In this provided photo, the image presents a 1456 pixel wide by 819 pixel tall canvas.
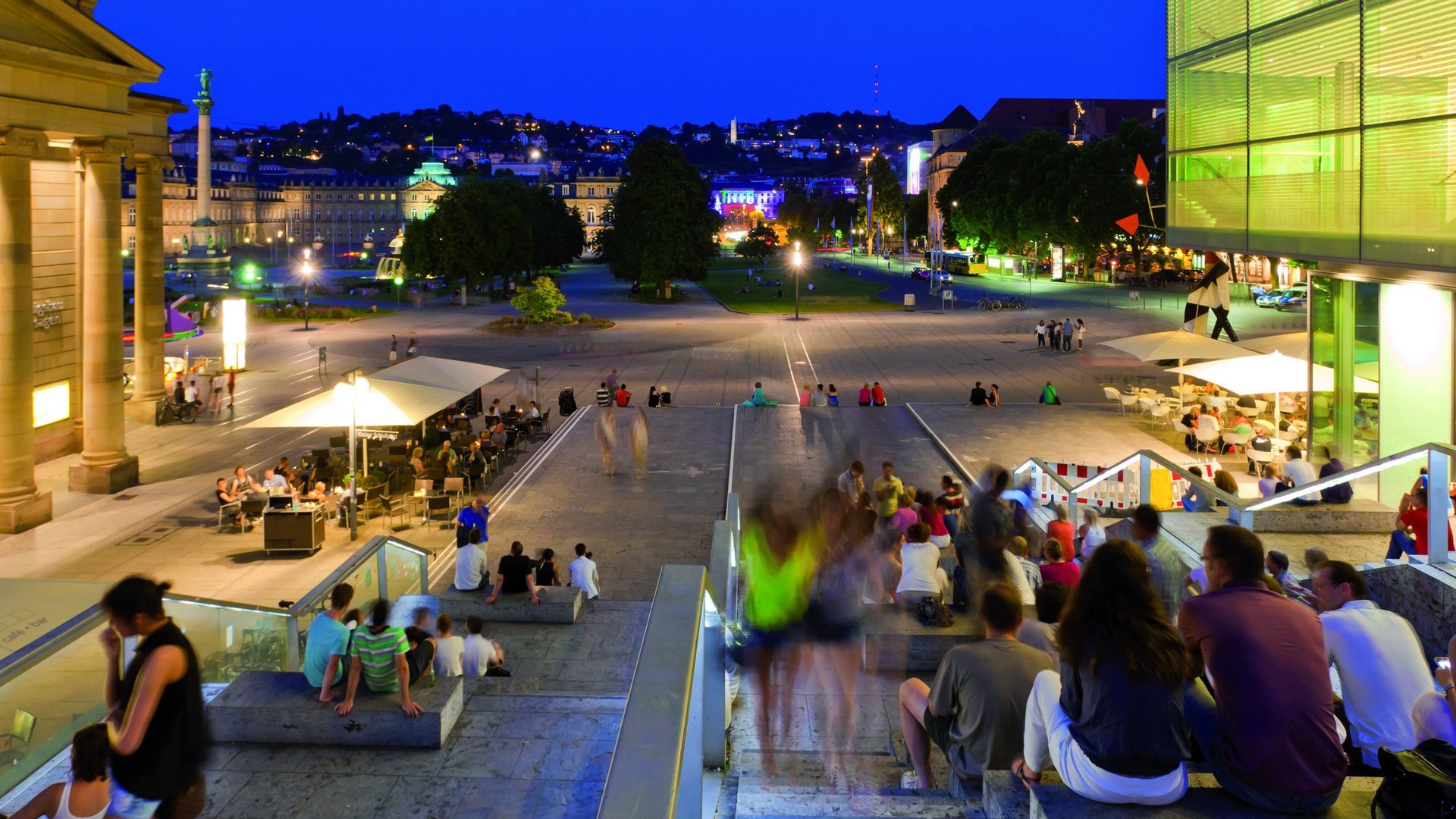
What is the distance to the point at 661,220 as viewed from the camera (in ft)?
242

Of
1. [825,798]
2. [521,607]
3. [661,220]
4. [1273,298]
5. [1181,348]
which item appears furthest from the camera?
[661,220]

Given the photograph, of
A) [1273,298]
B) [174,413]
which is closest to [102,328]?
[174,413]

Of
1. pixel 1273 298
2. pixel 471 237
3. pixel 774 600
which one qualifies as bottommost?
pixel 774 600

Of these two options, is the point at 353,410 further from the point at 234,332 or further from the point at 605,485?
the point at 234,332

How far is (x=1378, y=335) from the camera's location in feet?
53.2

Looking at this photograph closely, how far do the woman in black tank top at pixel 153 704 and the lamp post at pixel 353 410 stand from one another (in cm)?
1242

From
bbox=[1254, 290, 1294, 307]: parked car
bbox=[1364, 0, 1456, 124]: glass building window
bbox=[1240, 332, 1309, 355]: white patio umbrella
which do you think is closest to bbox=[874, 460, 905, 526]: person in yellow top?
bbox=[1364, 0, 1456, 124]: glass building window

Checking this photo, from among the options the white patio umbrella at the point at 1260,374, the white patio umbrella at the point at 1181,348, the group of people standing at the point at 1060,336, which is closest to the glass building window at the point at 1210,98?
the white patio umbrella at the point at 1260,374

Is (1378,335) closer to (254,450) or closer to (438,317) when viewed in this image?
(254,450)

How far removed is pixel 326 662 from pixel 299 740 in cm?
54

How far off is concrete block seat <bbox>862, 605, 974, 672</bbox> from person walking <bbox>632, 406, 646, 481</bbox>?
1269 cm

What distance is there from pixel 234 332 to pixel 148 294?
238 inches

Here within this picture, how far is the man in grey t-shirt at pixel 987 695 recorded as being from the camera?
5242 millimetres

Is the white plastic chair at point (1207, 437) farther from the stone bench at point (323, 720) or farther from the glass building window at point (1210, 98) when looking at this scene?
the stone bench at point (323, 720)
